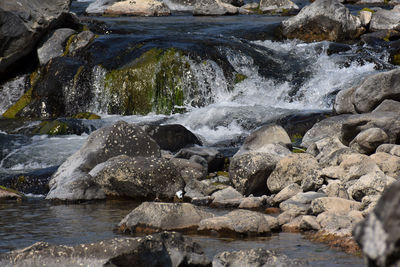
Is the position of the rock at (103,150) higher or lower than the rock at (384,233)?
lower

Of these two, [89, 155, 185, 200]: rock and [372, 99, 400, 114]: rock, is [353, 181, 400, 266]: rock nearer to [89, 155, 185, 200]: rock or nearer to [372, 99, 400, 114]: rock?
[89, 155, 185, 200]: rock

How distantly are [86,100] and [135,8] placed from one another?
45.3ft

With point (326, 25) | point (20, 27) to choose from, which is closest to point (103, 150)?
point (20, 27)

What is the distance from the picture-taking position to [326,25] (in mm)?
22875

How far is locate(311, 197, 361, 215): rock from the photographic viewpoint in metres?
7.64

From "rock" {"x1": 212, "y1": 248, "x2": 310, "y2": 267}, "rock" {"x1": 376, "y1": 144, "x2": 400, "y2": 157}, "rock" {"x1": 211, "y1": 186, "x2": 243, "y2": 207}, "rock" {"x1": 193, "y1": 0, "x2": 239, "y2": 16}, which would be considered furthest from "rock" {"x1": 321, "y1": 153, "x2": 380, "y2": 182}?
"rock" {"x1": 193, "y1": 0, "x2": 239, "y2": 16}

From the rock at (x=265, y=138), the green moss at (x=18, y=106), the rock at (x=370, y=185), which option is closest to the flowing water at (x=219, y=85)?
the green moss at (x=18, y=106)

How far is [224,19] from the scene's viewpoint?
28.8m

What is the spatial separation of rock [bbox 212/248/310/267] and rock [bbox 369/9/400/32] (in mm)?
19090

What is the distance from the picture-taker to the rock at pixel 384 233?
2186mm

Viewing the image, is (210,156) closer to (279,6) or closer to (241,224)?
(241,224)

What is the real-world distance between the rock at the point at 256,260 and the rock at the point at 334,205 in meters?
2.13

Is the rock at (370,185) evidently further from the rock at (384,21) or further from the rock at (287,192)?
the rock at (384,21)

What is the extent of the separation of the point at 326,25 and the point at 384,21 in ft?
7.41
